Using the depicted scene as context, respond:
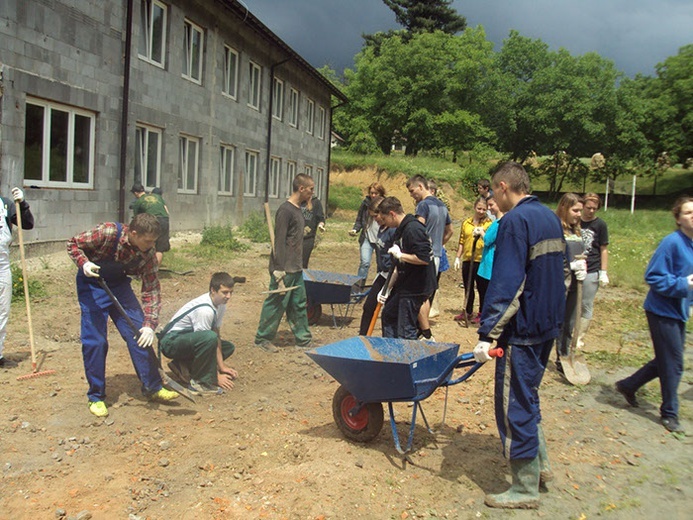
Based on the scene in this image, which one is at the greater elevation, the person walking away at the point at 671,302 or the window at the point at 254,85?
the window at the point at 254,85

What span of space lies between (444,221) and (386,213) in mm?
1581

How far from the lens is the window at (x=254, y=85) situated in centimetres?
1898

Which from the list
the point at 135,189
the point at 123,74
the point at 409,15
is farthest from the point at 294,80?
the point at 409,15

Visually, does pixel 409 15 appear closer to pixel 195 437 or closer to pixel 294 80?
pixel 294 80

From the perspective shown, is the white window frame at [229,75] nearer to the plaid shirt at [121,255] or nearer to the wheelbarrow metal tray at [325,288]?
the wheelbarrow metal tray at [325,288]

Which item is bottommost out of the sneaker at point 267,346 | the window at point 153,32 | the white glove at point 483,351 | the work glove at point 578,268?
the sneaker at point 267,346

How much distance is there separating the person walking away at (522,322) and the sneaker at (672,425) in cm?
196

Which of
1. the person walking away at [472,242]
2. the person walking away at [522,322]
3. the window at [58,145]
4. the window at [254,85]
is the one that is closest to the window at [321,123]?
the window at [254,85]

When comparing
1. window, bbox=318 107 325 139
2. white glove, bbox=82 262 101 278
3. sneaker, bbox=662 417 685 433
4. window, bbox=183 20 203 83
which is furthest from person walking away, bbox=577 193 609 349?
window, bbox=318 107 325 139

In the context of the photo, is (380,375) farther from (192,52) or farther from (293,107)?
(293,107)

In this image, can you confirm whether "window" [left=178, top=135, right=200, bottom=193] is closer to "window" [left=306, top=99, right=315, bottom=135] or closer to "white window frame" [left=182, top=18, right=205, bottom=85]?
"white window frame" [left=182, top=18, right=205, bottom=85]

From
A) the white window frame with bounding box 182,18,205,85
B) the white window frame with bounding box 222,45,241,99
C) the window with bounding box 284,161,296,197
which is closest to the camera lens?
the white window frame with bounding box 182,18,205,85

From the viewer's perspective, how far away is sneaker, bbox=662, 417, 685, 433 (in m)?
4.77

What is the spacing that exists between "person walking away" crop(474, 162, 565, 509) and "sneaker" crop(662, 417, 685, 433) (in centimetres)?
196
